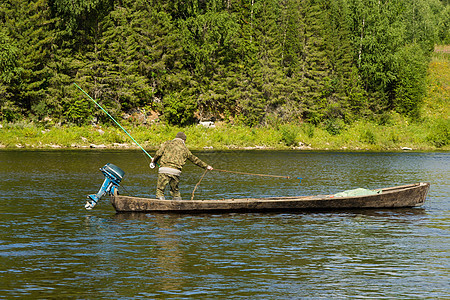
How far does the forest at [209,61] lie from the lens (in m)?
64.2

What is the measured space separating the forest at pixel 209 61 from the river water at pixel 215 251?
38495 mm

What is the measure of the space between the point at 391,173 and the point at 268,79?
3743cm

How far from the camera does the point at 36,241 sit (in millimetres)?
16109

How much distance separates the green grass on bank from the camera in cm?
5981

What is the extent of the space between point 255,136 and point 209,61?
1139 cm

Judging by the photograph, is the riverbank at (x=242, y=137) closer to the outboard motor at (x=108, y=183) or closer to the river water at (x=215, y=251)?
the river water at (x=215, y=251)

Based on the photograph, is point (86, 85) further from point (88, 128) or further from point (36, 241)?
point (36, 241)

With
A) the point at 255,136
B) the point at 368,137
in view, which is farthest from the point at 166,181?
the point at 368,137

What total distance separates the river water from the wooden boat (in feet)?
1.05

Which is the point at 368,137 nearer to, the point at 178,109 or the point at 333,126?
the point at 333,126

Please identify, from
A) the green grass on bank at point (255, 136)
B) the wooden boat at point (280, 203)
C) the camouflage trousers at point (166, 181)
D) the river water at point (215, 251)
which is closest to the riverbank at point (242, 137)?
the green grass on bank at point (255, 136)

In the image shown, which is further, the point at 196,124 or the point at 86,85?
the point at 196,124

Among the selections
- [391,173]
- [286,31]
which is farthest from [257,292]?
[286,31]

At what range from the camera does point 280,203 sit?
21.6 metres
